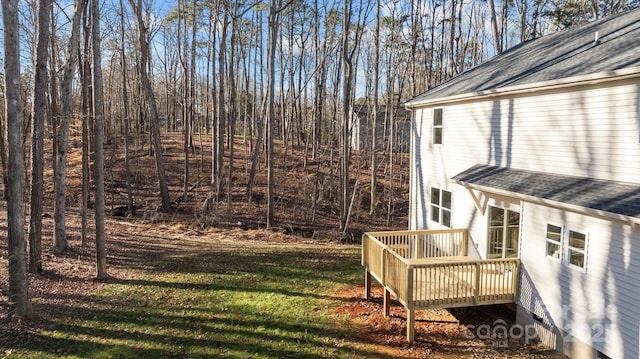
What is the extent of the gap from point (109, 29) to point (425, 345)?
703 inches

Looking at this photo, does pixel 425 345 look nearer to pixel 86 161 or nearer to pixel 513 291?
pixel 513 291

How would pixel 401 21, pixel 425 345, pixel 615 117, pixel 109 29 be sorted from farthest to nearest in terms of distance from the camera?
pixel 401 21 → pixel 109 29 → pixel 425 345 → pixel 615 117

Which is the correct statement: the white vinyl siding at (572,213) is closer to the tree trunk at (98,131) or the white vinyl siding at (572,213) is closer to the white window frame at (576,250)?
the white window frame at (576,250)

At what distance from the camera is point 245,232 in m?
17.4

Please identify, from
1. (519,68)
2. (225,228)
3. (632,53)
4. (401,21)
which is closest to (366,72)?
(401,21)

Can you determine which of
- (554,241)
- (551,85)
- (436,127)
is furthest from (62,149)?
(554,241)

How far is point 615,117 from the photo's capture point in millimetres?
6594

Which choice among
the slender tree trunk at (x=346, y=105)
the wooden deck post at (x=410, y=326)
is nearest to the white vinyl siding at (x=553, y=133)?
the wooden deck post at (x=410, y=326)

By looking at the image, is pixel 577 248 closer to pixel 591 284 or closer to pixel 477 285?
pixel 591 284

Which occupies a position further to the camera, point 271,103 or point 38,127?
point 271,103

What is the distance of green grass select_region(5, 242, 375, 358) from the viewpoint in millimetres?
7172

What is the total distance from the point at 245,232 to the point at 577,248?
43.3 ft

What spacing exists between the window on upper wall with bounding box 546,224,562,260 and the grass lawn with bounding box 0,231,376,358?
3.89 m

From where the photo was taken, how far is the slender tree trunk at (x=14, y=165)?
7434 mm
